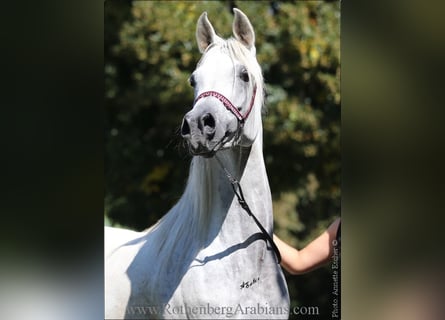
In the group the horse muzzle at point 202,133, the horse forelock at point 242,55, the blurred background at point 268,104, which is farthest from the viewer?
the blurred background at point 268,104

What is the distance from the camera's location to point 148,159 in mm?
2232

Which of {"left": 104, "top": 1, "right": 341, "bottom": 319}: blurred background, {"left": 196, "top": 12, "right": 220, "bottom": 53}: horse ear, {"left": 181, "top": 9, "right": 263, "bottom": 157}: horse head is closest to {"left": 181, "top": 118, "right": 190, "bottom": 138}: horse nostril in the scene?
{"left": 181, "top": 9, "right": 263, "bottom": 157}: horse head

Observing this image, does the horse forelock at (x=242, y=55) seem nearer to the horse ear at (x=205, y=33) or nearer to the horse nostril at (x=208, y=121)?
the horse ear at (x=205, y=33)

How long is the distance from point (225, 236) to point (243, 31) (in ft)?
1.63

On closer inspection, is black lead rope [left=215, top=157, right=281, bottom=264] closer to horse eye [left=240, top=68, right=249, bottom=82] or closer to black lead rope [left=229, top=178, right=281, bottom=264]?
black lead rope [left=229, top=178, right=281, bottom=264]

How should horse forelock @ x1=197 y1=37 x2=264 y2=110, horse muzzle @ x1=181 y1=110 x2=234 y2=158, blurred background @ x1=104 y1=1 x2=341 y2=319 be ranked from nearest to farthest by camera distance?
horse muzzle @ x1=181 y1=110 x2=234 y2=158 → horse forelock @ x1=197 y1=37 x2=264 y2=110 → blurred background @ x1=104 y1=1 x2=341 y2=319

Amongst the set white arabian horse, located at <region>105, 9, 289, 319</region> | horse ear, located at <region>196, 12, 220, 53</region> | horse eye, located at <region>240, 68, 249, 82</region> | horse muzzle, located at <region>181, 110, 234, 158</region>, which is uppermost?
horse ear, located at <region>196, 12, 220, 53</region>

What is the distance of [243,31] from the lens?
1356 mm

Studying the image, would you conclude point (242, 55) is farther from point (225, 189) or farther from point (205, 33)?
point (225, 189)

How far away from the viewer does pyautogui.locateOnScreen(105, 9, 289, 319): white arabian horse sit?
133 cm


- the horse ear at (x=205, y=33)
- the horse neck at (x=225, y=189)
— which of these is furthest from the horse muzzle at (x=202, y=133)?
the horse ear at (x=205, y=33)

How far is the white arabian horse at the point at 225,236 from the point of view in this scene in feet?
4.35
